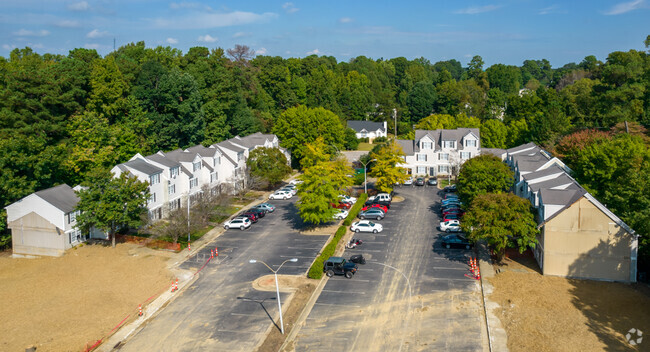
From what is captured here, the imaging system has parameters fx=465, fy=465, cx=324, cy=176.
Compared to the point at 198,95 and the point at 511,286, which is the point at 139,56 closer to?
the point at 198,95

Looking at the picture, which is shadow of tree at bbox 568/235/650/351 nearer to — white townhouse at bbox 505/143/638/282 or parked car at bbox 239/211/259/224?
white townhouse at bbox 505/143/638/282

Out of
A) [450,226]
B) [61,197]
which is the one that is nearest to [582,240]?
[450,226]

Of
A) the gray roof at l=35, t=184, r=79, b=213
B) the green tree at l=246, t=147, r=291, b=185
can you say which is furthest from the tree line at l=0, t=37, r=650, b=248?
the green tree at l=246, t=147, r=291, b=185

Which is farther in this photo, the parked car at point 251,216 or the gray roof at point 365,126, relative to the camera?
the gray roof at point 365,126

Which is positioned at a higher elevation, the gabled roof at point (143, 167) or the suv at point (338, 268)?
the gabled roof at point (143, 167)

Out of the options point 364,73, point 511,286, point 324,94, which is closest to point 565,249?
point 511,286

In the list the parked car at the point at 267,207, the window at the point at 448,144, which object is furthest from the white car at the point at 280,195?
the window at the point at 448,144

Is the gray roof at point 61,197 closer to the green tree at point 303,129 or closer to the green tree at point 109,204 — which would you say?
the green tree at point 109,204
